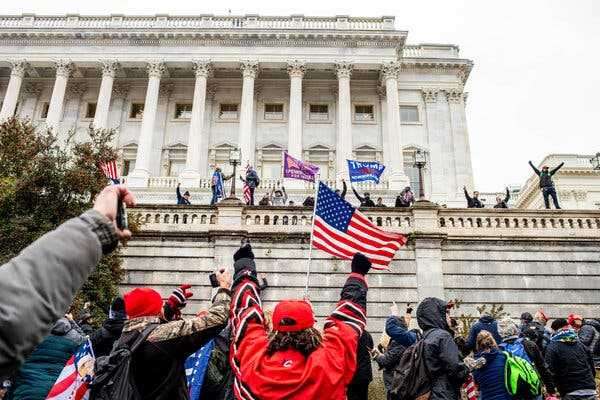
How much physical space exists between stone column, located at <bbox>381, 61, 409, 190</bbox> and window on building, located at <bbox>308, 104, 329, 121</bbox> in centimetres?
496

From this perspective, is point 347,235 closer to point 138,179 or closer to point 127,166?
point 138,179

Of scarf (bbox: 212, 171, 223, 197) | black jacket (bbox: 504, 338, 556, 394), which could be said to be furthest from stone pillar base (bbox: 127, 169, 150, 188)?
black jacket (bbox: 504, 338, 556, 394)

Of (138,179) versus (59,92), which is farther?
(59,92)

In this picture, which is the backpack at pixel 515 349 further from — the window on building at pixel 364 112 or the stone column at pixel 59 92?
the stone column at pixel 59 92

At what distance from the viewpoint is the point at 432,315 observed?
5754mm

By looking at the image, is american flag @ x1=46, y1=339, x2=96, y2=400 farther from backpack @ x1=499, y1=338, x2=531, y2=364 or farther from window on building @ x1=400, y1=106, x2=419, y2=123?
window on building @ x1=400, y1=106, x2=419, y2=123

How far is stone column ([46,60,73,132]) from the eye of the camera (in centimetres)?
3888

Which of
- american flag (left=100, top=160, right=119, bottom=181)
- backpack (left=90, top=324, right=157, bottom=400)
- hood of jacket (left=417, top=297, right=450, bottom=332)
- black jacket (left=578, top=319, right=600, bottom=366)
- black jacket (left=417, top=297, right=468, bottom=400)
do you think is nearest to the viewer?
backpack (left=90, top=324, right=157, bottom=400)

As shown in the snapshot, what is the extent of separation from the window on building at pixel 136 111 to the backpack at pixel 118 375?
4021cm

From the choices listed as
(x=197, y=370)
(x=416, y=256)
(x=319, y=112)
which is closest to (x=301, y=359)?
(x=197, y=370)

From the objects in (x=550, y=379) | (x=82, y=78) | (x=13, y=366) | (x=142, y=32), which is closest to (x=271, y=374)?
(x=13, y=366)

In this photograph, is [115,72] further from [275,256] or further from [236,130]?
[275,256]

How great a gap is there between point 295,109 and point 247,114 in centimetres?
352

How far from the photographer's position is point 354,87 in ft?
143
